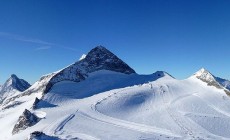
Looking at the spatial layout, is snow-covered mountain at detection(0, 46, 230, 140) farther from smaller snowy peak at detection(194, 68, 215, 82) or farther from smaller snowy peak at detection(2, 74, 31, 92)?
smaller snowy peak at detection(2, 74, 31, 92)

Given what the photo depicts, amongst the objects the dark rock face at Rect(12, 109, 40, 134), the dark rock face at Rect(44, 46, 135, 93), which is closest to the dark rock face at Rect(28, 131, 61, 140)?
the dark rock face at Rect(12, 109, 40, 134)

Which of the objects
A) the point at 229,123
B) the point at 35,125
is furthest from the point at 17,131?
the point at 229,123

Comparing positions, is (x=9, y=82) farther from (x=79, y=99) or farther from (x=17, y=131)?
(x=17, y=131)

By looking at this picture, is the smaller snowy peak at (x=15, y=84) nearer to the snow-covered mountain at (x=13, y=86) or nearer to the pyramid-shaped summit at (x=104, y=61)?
the snow-covered mountain at (x=13, y=86)

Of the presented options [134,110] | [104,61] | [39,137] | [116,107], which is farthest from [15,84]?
[39,137]

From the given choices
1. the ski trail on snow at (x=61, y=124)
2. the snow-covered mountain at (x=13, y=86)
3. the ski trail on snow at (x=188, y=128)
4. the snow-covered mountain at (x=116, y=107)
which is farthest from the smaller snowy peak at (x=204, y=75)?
the snow-covered mountain at (x=13, y=86)

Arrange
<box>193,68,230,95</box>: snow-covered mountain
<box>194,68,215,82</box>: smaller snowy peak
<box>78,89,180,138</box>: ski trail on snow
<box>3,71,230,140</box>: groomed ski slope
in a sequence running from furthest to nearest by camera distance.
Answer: <box>194,68,215,82</box>: smaller snowy peak
<box>193,68,230,95</box>: snow-covered mountain
<box>78,89,180,138</box>: ski trail on snow
<box>3,71,230,140</box>: groomed ski slope

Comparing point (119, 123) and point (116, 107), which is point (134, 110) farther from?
point (119, 123)
